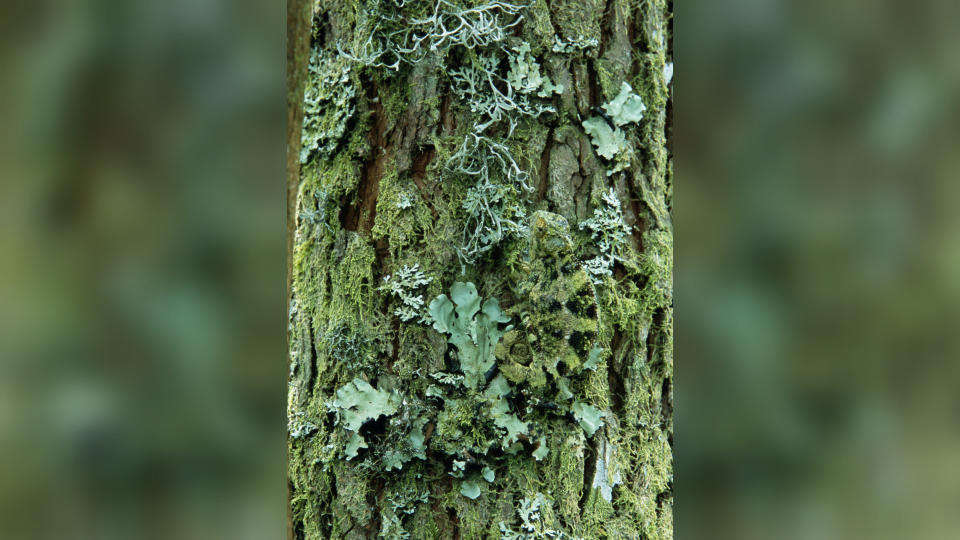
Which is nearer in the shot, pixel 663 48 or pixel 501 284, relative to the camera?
pixel 501 284

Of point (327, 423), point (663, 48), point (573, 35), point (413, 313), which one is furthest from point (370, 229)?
point (663, 48)

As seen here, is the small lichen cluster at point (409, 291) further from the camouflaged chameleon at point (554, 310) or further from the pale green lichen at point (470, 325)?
the camouflaged chameleon at point (554, 310)

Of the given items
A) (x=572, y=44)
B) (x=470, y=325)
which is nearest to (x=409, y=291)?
(x=470, y=325)

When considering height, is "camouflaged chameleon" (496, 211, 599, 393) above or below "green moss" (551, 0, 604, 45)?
below

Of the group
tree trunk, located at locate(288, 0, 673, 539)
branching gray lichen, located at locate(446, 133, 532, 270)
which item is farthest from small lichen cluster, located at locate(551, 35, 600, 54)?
branching gray lichen, located at locate(446, 133, 532, 270)

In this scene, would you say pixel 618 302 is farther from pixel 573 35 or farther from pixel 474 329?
pixel 573 35

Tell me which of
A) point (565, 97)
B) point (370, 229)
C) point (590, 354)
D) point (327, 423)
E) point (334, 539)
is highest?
point (565, 97)

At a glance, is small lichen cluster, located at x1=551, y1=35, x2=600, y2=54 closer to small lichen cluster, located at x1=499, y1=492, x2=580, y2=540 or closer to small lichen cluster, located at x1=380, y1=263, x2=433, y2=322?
small lichen cluster, located at x1=380, y1=263, x2=433, y2=322

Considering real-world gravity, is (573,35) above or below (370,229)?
above
